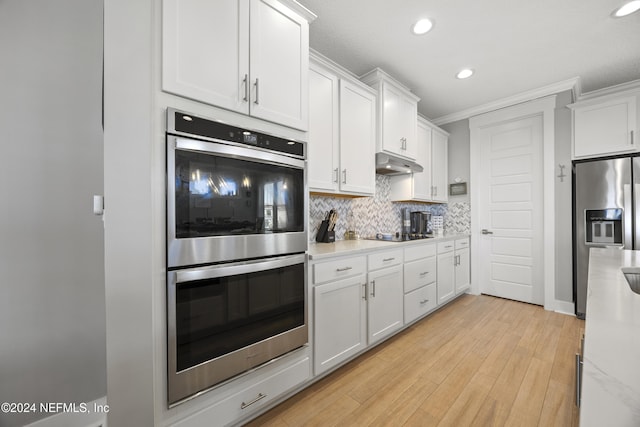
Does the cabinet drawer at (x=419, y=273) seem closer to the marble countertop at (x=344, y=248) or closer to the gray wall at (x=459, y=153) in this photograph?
the marble countertop at (x=344, y=248)

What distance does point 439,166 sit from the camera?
12.7 ft

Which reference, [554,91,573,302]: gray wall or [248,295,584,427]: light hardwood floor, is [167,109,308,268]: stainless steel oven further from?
[554,91,573,302]: gray wall

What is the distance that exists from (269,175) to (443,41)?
2078 mm

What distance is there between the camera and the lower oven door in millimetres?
1176

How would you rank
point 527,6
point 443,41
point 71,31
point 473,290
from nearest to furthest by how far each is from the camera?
point 71,31 → point 527,6 → point 443,41 → point 473,290

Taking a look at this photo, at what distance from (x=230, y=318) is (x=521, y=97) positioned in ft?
13.5

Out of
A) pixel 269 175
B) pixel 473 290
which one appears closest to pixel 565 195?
pixel 473 290

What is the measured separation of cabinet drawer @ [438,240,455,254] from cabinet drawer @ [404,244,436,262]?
17 centimetres

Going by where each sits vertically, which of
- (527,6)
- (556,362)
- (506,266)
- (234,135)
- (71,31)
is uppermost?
(527,6)

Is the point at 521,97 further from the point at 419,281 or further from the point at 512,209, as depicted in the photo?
the point at 419,281

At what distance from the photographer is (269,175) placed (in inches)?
58.7

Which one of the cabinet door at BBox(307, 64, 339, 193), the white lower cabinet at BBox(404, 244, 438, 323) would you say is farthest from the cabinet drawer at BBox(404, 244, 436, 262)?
the cabinet door at BBox(307, 64, 339, 193)

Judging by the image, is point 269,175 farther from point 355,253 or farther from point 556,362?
point 556,362

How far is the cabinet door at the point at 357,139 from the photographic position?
92.4 inches
